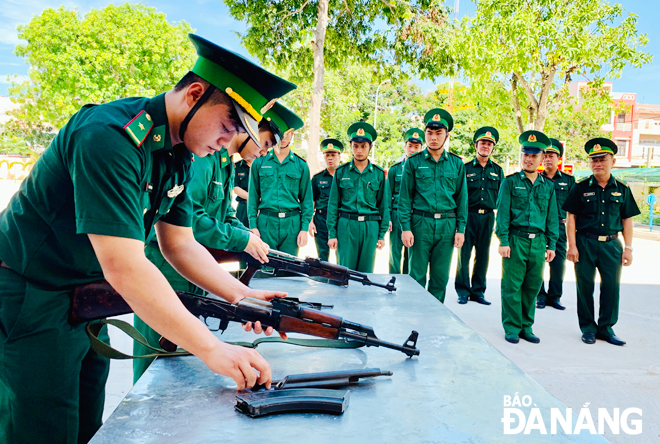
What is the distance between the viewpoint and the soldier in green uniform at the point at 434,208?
4.88 metres

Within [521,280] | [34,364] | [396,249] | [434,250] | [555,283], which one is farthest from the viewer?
[396,249]

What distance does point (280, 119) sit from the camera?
10.1 ft

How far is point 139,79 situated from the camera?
20.0 metres

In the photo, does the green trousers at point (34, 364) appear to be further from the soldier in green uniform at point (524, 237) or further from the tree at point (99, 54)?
the tree at point (99, 54)

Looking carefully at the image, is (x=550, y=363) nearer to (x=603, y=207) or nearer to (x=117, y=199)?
(x=603, y=207)

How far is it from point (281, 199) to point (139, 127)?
→ 387 cm

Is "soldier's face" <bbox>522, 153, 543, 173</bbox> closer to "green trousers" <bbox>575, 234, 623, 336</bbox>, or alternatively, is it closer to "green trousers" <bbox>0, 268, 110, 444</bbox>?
"green trousers" <bbox>575, 234, 623, 336</bbox>

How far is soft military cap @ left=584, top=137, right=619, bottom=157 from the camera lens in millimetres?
4586

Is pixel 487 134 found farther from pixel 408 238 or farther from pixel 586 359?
pixel 586 359

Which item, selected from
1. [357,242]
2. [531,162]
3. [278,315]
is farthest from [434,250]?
[278,315]

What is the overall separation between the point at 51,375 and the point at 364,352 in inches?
38.7

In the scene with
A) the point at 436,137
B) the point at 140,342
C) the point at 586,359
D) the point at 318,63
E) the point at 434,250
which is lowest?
the point at 586,359

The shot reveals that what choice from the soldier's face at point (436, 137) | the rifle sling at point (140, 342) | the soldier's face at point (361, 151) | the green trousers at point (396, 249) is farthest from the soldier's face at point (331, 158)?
the rifle sling at point (140, 342)

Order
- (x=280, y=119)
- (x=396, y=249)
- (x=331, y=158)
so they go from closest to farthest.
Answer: (x=280, y=119), (x=396, y=249), (x=331, y=158)
